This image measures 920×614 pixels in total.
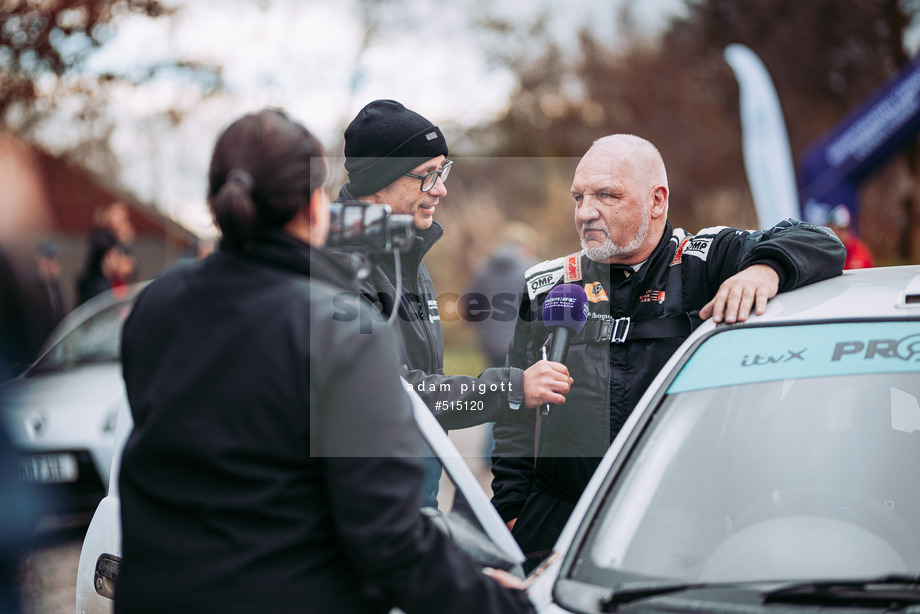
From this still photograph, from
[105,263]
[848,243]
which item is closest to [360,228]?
[105,263]

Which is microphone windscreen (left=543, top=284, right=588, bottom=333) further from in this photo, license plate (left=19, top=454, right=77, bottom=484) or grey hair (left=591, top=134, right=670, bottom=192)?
license plate (left=19, top=454, right=77, bottom=484)

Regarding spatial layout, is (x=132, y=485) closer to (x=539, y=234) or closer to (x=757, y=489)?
(x=757, y=489)

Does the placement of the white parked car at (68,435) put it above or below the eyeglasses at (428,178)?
below

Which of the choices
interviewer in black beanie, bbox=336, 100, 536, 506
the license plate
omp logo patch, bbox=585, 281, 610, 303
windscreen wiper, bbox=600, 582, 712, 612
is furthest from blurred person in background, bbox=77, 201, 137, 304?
windscreen wiper, bbox=600, 582, 712, 612

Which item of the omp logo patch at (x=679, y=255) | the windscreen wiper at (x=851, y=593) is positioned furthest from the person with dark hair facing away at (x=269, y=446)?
the omp logo patch at (x=679, y=255)

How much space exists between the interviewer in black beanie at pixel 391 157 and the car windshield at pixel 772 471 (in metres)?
1.04

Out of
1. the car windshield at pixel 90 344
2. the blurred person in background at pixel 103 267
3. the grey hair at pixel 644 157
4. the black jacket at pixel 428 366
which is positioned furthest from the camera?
the blurred person in background at pixel 103 267

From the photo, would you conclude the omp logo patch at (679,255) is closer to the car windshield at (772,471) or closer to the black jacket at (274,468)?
the car windshield at (772,471)

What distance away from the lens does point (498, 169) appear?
26.4 meters

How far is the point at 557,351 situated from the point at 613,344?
308 mm

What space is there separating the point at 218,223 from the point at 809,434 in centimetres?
155

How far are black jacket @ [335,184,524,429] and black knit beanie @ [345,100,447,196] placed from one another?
0.72ft

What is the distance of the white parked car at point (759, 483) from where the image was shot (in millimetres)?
1832

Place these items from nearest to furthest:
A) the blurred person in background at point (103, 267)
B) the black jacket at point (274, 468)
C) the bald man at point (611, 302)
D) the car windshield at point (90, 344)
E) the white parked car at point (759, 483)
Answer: the black jacket at point (274, 468), the white parked car at point (759, 483), the bald man at point (611, 302), the car windshield at point (90, 344), the blurred person in background at point (103, 267)
